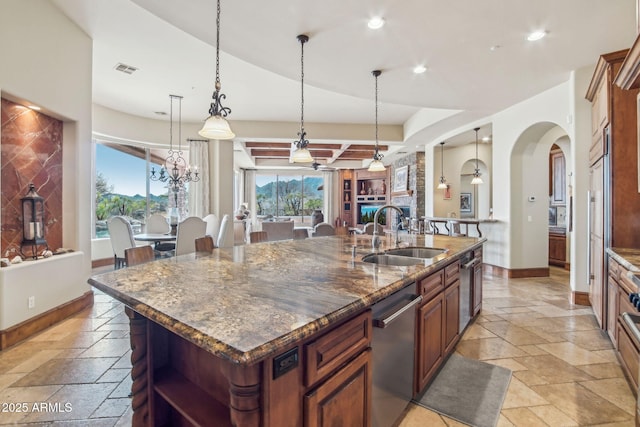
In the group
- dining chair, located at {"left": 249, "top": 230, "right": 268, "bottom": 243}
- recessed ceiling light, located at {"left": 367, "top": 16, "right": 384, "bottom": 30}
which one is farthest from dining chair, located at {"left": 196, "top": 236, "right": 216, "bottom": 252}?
recessed ceiling light, located at {"left": 367, "top": 16, "right": 384, "bottom": 30}

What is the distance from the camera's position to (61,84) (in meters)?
3.33

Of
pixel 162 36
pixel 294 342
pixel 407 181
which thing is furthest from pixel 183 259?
pixel 407 181

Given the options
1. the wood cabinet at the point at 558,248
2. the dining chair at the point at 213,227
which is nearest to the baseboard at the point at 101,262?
the dining chair at the point at 213,227

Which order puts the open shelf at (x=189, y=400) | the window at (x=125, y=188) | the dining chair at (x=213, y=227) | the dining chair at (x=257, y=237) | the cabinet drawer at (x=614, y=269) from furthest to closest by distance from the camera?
the window at (x=125, y=188)
the dining chair at (x=213, y=227)
the dining chair at (x=257, y=237)
the cabinet drawer at (x=614, y=269)
the open shelf at (x=189, y=400)

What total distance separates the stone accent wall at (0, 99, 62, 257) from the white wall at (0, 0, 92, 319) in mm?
96

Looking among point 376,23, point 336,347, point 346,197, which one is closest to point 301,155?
point 376,23

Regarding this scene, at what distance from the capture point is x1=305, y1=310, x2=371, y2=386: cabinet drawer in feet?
3.34

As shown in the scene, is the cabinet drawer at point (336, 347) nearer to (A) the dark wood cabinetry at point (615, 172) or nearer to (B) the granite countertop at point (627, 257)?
(B) the granite countertop at point (627, 257)

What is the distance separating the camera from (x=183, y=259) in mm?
2180

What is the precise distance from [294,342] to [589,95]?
4702mm

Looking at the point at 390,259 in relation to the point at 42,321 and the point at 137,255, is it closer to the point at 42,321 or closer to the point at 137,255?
the point at 137,255

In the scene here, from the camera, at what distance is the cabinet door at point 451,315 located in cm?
226

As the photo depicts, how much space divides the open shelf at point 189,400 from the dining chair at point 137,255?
0.88 m

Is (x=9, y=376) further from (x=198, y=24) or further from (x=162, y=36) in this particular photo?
(x=162, y=36)
